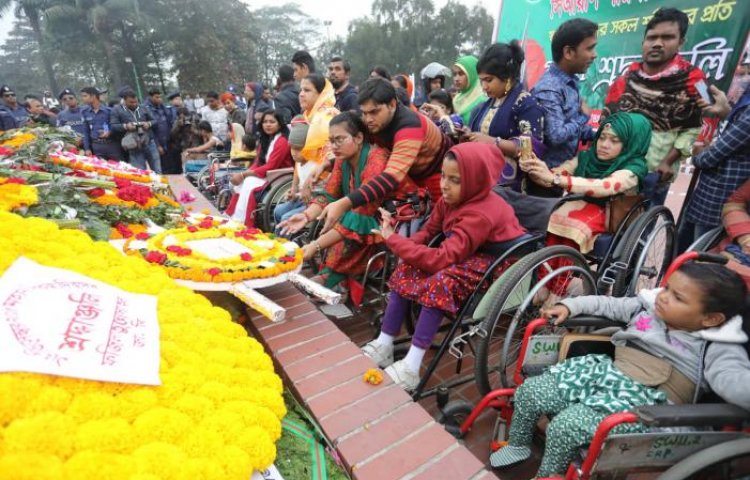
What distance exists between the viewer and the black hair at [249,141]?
5.99 metres

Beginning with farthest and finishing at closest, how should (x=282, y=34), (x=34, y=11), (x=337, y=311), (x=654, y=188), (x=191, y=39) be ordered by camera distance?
(x=282, y=34)
(x=191, y=39)
(x=34, y=11)
(x=654, y=188)
(x=337, y=311)

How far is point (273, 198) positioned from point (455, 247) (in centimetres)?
275

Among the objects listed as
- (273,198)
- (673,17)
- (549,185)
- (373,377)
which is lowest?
(373,377)

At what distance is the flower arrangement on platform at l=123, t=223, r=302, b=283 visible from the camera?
1972 millimetres

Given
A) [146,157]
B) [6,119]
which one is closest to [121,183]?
[146,157]

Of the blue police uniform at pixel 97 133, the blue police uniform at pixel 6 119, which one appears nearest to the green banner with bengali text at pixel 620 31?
the blue police uniform at pixel 97 133

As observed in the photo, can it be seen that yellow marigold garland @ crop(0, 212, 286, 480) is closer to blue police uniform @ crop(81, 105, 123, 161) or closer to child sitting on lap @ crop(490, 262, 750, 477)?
child sitting on lap @ crop(490, 262, 750, 477)

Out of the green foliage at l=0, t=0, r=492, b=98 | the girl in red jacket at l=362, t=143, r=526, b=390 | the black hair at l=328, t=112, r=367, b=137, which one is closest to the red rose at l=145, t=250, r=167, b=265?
the girl in red jacket at l=362, t=143, r=526, b=390

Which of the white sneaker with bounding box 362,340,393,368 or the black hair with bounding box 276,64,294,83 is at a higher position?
the black hair with bounding box 276,64,294,83

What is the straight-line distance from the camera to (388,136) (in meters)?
2.82

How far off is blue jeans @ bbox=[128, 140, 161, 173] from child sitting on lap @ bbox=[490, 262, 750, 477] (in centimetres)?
788

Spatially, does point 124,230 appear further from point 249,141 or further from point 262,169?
point 249,141

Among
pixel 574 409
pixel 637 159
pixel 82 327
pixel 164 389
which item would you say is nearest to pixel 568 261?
pixel 637 159

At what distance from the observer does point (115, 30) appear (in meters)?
25.8
